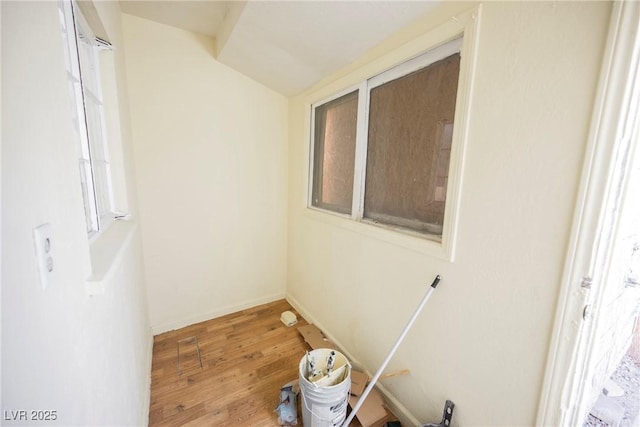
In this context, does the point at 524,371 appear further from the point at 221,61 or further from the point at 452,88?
the point at 221,61

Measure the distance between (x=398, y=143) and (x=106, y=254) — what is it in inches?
60.1

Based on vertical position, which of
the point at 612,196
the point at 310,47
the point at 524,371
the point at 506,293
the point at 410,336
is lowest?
the point at 410,336

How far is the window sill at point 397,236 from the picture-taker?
121 cm

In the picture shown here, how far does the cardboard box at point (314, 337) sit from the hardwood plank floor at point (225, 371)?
0.07m

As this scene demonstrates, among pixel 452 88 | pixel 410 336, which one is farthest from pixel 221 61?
pixel 410 336

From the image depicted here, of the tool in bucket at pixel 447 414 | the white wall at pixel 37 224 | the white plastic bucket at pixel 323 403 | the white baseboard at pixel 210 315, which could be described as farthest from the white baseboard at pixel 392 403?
the white wall at pixel 37 224

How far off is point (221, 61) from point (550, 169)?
2.43 metres

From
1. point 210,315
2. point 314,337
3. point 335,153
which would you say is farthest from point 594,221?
point 210,315

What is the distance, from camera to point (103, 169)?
139 cm

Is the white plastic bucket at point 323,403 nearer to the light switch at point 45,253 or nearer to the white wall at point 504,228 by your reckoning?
the white wall at point 504,228

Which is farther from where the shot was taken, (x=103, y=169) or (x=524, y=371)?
(x=103, y=169)

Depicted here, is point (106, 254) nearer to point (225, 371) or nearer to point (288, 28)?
point (225, 371)

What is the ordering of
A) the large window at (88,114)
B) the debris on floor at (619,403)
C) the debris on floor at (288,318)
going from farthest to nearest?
the debris on floor at (288,318) → the debris on floor at (619,403) → the large window at (88,114)

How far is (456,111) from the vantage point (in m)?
1.09
